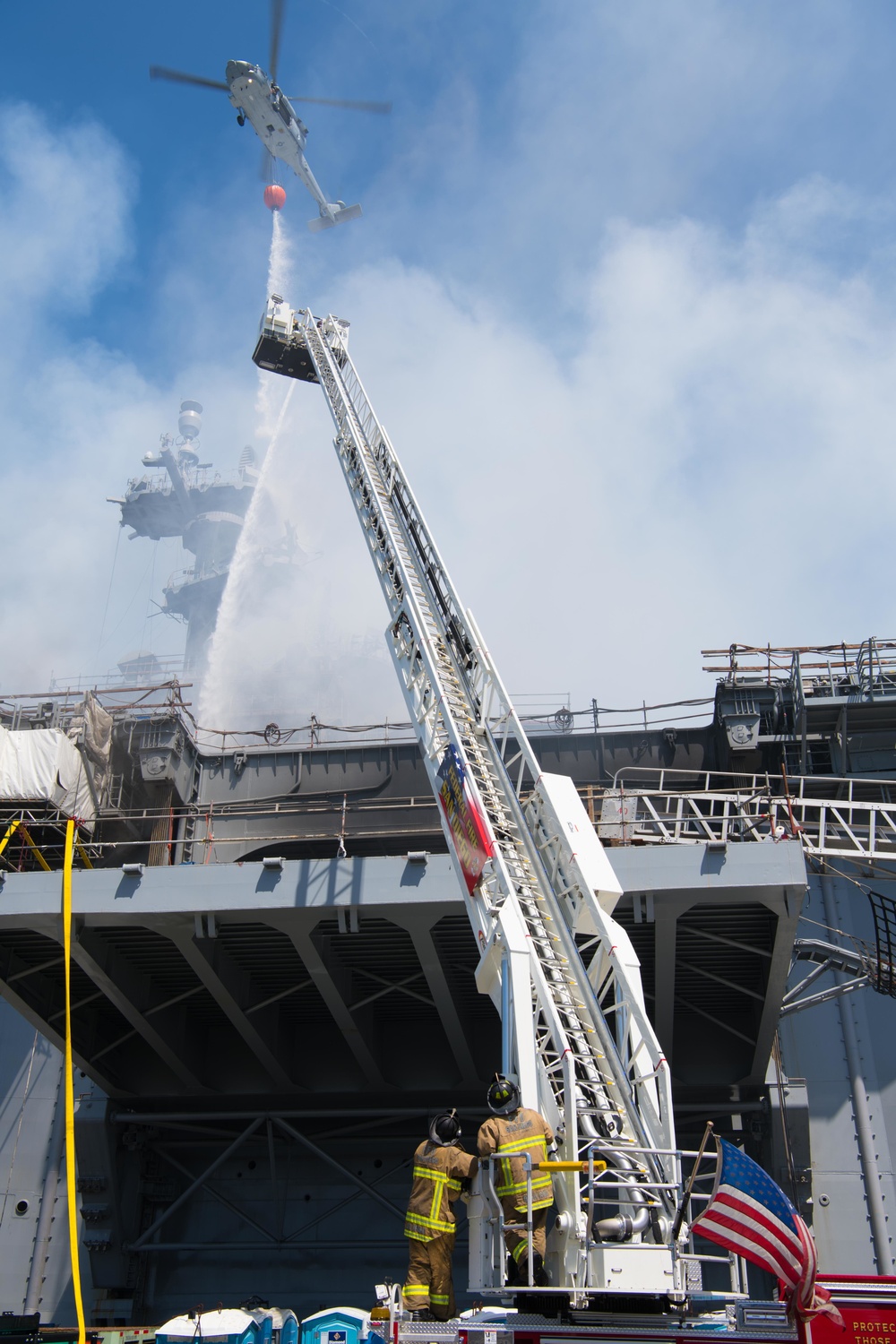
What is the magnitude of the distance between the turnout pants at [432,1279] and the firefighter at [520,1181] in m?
0.62

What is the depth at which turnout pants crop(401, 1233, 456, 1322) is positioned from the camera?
30.4 ft

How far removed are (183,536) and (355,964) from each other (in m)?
50.2

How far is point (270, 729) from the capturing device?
2659 centimetres

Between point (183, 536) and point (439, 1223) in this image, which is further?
point (183, 536)

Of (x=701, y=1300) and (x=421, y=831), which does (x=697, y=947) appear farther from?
(x=701, y=1300)

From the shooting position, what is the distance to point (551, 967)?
11617 millimetres

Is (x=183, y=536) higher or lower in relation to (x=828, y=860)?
higher

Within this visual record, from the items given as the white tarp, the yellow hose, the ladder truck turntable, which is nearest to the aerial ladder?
the ladder truck turntable

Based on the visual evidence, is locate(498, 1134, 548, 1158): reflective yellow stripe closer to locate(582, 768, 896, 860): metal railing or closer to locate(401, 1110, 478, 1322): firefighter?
locate(401, 1110, 478, 1322): firefighter

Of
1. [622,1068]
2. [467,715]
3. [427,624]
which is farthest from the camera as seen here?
[427,624]

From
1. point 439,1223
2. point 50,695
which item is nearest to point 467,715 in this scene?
point 439,1223

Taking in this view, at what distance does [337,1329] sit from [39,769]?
13.0 m

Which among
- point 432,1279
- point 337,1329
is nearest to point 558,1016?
point 432,1279

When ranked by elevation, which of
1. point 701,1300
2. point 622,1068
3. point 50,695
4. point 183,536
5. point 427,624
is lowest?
point 701,1300
